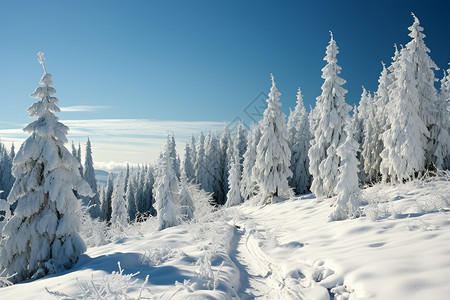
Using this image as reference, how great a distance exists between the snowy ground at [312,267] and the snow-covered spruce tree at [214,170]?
136 ft

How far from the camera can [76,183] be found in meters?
13.3

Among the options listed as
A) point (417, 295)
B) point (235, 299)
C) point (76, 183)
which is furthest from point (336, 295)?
point (76, 183)

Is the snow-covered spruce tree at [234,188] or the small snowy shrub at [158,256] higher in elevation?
the small snowy shrub at [158,256]

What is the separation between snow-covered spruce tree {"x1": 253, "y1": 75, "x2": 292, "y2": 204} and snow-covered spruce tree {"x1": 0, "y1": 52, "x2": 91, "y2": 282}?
20192 mm

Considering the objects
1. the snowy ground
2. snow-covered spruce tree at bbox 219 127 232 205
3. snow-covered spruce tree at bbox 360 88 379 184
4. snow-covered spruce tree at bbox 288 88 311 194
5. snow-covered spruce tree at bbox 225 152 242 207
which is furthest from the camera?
snow-covered spruce tree at bbox 219 127 232 205

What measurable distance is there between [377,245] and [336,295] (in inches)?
103

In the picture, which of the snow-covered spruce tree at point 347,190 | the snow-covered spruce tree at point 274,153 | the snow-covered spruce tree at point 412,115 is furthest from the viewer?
the snow-covered spruce tree at point 274,153

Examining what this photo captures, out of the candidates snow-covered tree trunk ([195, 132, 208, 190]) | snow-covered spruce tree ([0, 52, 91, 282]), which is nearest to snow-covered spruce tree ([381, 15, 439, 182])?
snow-covered spruce tree ([0, 52, 91, 282])

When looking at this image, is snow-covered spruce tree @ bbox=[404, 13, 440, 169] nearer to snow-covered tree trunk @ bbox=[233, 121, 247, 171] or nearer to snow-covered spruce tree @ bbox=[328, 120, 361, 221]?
snow-covered spruce tree @ bbox=[328, 120, 361, 221]

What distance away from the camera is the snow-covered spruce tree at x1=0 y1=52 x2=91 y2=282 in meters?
12.1

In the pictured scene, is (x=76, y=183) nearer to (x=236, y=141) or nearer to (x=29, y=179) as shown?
(x=29, y=179)

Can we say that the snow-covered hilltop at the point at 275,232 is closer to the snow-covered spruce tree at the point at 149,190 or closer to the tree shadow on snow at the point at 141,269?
the tree shadow on snow at the point at 141,269

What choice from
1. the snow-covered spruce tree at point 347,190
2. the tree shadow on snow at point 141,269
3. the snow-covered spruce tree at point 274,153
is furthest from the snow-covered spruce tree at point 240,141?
the tree shadow on snow at point 141,269

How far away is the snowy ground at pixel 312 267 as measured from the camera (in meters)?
5.75
